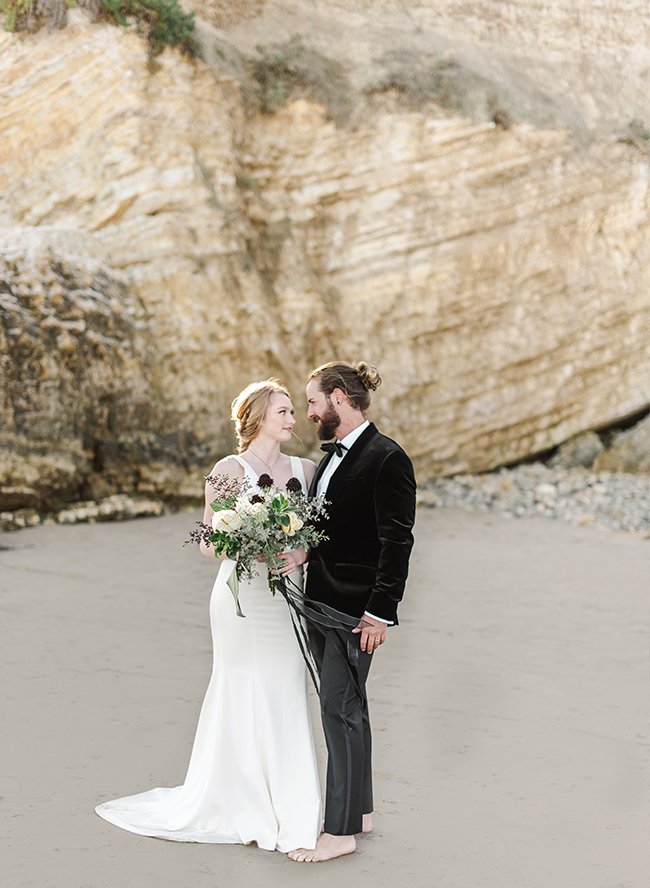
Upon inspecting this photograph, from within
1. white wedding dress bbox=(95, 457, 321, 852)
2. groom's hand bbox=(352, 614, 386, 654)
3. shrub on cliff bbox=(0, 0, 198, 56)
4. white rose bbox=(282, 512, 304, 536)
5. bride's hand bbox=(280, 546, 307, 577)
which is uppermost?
shrub on cliff bbox=(0, 0, 198, 56)

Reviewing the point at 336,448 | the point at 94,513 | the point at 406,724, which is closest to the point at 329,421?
the point at 336,448

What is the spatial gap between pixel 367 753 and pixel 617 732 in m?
2.11

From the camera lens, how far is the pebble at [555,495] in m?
11.9

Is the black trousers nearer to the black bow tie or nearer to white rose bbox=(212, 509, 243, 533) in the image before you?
white rose bbox=(212, 509, 243, 533)

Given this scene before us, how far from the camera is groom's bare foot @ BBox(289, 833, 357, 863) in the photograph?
2873 mm

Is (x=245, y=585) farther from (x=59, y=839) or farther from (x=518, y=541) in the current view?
(x=518, y=541)

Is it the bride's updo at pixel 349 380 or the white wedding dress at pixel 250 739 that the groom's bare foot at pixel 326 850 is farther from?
the bride's updo at pixel 349 380

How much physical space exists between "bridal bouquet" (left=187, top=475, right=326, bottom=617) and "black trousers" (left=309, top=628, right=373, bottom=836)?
1.25ft

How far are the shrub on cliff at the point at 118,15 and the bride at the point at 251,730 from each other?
445 inches

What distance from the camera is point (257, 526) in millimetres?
2775

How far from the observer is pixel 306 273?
1335 centimetres

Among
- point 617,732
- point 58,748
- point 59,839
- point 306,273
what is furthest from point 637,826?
point 306,273

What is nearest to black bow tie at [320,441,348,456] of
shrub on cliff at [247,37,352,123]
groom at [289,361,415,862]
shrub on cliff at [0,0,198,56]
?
groom at [289,361,415,862]

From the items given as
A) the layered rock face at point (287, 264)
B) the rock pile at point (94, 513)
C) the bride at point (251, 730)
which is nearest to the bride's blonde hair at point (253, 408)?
the bride at point (251, 730)
